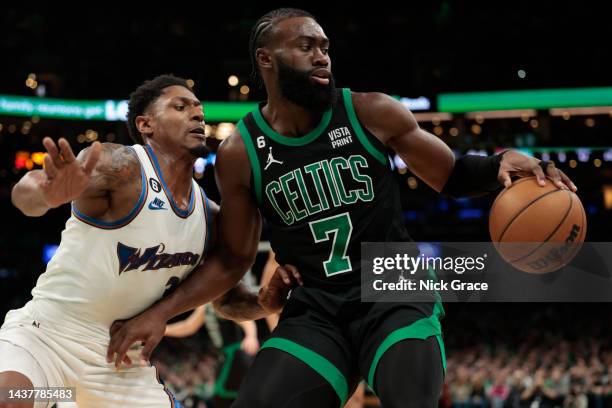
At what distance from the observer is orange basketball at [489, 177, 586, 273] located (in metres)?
3.30

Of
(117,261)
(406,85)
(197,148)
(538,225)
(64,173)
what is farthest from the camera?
(406,85)

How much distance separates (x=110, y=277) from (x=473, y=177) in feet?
5.81

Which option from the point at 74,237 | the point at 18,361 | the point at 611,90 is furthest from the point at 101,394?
the point at 611,90

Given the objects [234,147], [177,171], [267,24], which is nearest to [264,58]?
[267,24]

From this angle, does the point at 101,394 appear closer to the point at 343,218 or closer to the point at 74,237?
the point at 74,237

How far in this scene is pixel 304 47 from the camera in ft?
11.9

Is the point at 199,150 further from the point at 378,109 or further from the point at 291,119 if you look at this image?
the point at 378,109

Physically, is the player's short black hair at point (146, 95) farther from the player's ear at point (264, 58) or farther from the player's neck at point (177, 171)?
the player's ear at point (264, 58)

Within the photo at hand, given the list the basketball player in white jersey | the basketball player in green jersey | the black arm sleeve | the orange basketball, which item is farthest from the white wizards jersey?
the orange basketball

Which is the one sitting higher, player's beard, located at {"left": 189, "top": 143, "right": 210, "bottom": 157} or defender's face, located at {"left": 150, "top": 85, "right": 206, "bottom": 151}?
defender's face, located at {"left": 150, "top": 85, "right": 206, "bottom": 151}

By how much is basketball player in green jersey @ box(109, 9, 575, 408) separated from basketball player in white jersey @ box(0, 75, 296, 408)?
0.18 meters

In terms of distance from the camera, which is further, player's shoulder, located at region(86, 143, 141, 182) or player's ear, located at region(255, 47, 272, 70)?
player's ear, located at region(255, 47, 272, 70)

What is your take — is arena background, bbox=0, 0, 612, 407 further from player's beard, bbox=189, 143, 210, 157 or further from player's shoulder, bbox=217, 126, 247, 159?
player's shoulder, bbox=217, 126, 247, 159

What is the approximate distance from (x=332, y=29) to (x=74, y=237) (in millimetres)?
19820
